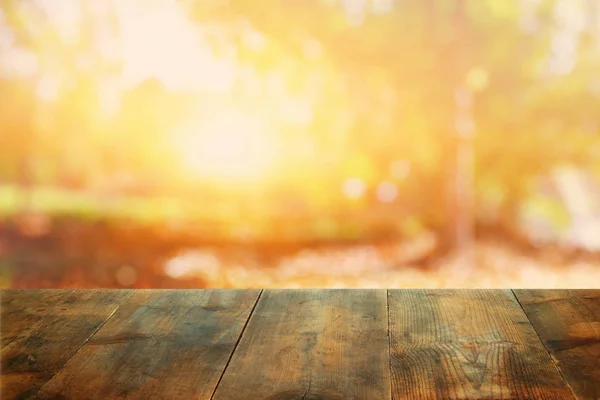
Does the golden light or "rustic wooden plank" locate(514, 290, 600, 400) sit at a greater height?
"rustic wooden plank" locate(514, 290, 600, 400)

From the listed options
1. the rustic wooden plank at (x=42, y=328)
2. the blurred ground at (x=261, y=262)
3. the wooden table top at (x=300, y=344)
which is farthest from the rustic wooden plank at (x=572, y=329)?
the blurred ground at (x=261, y=262)

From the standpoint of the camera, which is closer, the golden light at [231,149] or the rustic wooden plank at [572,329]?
the rustic wooden plank at [572,329]

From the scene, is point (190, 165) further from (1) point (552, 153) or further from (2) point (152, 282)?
(1) point (552, 153)

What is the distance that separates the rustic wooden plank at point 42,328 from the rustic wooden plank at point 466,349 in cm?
52

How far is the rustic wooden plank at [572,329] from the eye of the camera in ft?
3.42

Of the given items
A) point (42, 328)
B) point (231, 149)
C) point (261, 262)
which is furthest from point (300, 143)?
point (42, 328)

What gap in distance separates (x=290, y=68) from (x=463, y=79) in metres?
0.90

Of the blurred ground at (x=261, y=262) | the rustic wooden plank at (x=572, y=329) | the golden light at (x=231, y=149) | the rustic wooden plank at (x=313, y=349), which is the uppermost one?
the rustic wooden plank at (x=313, y=349)

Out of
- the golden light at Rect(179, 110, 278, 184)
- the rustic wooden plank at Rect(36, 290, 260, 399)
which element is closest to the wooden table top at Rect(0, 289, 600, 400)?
the rustic wooden plank at Rect(36, 290, 260, 399)

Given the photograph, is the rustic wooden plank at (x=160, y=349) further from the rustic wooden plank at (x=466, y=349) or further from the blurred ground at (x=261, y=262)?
the blurred ground at (x=261, y=262)

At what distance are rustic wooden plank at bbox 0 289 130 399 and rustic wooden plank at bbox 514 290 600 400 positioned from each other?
2.48 ft

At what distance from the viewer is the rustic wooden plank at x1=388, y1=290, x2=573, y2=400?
1.01 m

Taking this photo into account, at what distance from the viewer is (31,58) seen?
13.0ft

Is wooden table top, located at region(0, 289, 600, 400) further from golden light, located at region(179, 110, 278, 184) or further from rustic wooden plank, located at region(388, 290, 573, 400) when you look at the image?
golden light, located at region(179, 110, 278, 184)
